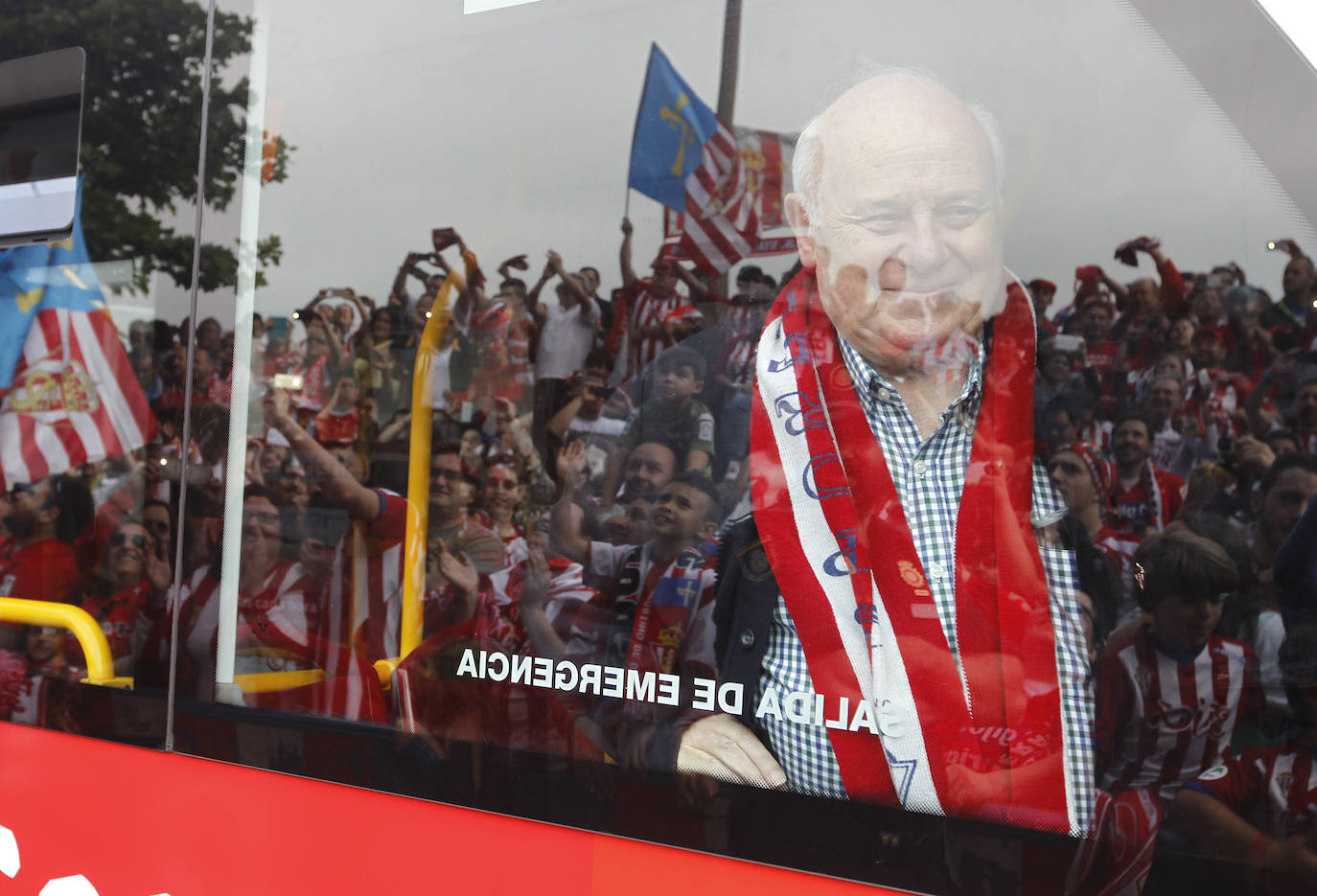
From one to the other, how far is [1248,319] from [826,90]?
26.1 inches

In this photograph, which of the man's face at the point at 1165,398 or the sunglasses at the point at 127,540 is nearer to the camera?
the man's face at the point at 1165,398

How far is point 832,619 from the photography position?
154cm

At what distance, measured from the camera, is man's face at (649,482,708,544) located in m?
1.68

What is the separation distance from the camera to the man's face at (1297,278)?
4.30 feet

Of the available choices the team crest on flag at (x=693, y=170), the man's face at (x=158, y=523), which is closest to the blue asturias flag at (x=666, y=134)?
the team crest on flag at (x=693, y=170)

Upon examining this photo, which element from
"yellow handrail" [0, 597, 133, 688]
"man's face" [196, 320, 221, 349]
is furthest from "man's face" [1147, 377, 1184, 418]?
"yellow handrail" [0, 597, 133, 688]

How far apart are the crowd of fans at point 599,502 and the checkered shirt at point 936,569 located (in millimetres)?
29

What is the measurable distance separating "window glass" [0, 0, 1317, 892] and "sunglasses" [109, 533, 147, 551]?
1 centimetres

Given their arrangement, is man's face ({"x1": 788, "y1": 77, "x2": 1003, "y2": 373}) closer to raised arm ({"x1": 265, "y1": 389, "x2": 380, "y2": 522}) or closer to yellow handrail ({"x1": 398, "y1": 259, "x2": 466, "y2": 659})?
yellow handrail ({"x1": 398, "y1": 259, "x2": 466, "y2": 659})

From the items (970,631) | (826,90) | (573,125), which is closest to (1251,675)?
(970,631)

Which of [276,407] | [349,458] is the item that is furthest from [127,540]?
[349,458]

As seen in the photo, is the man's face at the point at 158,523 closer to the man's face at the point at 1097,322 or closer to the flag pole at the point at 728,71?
the flag pole at the point at 728,71

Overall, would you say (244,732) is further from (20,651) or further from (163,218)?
(163,218)

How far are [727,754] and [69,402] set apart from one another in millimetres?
1692
